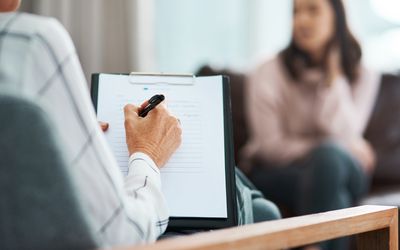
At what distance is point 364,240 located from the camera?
45.1 inches

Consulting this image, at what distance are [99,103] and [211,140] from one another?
0.22m

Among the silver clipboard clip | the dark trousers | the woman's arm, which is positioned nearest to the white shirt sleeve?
the silver clipboard clip

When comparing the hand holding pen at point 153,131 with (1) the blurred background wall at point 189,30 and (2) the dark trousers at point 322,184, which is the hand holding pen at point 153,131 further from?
(1) the blurred background wall at point 189,30

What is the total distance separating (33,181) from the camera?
79 cm

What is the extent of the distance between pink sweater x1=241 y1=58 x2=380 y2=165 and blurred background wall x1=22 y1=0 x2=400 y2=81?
0.27 meters

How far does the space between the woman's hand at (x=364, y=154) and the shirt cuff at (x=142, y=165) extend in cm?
178

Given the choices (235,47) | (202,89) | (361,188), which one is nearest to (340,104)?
(361,188)

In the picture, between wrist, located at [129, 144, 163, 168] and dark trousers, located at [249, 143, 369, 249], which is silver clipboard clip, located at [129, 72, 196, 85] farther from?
dark trousers, located at [249, 143, 369, 249]

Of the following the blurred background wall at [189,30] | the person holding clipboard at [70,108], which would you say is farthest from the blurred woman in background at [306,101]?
the person holding clipboard at [70,108]

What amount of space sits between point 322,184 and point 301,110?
60 cm

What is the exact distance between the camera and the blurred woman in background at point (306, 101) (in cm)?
271

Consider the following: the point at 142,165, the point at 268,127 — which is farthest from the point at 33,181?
the point at 268,127

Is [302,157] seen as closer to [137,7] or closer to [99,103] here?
[137,7]

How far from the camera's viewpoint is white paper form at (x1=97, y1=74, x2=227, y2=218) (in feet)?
3.88
